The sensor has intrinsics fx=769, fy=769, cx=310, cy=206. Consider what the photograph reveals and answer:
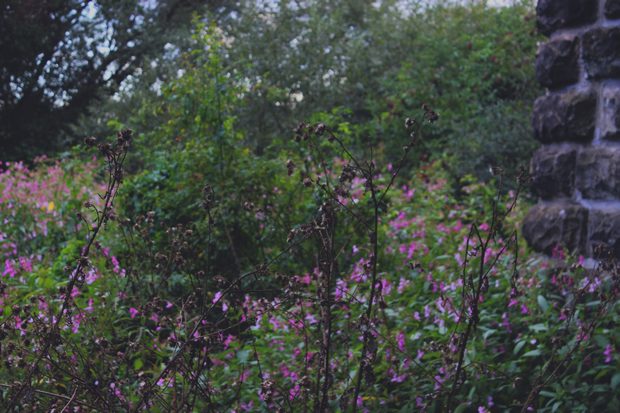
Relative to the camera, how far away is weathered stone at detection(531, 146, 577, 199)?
3.72m

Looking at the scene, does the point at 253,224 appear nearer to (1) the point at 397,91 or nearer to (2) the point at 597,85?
(2) the point at 597,85

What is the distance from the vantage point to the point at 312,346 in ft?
9.95

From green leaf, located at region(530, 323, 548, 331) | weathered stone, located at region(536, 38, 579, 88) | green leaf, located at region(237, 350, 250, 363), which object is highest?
weathered stone, located at region(536, 38, 579, 88)

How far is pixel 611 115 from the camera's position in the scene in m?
3.50

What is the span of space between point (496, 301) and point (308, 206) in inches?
71.9

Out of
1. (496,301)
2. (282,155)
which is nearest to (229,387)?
(496,301)

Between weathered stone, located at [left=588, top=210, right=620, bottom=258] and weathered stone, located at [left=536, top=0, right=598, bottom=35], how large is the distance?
926 mm

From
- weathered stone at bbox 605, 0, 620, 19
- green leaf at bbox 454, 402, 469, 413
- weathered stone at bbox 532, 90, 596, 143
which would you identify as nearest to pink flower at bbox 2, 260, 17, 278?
green leaf at bbox 454, 402, 469, 413

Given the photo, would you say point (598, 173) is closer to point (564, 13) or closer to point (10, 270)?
point (564, 13)

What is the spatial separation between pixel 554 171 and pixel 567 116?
28 centimetres

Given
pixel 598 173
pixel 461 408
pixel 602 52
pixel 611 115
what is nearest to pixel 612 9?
pixel 602 52

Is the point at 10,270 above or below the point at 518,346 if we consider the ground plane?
above

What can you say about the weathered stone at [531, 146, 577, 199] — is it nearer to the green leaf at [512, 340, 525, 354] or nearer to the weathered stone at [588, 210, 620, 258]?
the weathered stone at [588, 210, 620, 258]

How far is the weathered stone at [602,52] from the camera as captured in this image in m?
3.50
